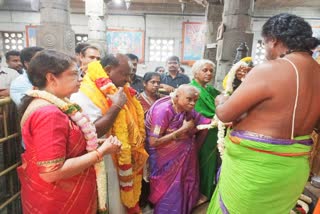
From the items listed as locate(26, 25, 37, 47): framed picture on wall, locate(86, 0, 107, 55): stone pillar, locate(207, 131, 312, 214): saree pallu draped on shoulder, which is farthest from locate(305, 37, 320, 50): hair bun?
locate(26, 25, 37, 47): framed picture on wall

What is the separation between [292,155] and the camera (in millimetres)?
1266

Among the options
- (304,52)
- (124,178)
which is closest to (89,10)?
(124,178)

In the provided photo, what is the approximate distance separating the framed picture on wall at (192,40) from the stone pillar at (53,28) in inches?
224

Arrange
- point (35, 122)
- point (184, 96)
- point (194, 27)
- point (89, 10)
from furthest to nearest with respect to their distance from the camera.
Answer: point (194, 27)
point (89, 10)
point (184, 96)
point (35, 122)

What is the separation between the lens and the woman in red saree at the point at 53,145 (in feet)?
3.46

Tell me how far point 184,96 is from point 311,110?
3.54 feet

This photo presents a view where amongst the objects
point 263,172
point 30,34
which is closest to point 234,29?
point 263,172

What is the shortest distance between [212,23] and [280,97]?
435 centimetres

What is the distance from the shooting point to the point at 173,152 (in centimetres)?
225

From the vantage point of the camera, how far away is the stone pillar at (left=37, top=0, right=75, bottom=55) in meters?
3.73

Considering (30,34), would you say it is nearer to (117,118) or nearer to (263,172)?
(117,118)

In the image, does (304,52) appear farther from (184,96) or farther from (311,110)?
(184,96)

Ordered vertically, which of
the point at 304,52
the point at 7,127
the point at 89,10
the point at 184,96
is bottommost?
the point at 7,127

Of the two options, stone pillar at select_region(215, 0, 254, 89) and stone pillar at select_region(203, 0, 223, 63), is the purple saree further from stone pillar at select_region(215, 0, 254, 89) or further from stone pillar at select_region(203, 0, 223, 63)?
stone pillar at select_region(203, 0, 223, 63)
